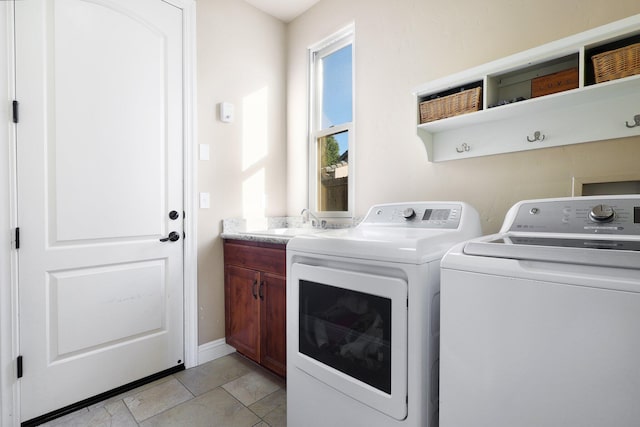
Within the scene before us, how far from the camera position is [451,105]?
1598mm

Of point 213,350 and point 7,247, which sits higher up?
point 7,247

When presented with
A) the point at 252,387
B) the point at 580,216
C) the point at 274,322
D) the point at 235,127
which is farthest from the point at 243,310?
the point at 580,216

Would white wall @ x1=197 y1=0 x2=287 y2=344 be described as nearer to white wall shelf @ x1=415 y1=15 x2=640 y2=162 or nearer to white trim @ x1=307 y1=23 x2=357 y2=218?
white trim @ x1=307 y1=23 x2=357 y2=218

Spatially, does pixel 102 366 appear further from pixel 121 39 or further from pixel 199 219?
pixel 121 39

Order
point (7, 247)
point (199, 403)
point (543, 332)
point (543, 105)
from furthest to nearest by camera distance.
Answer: point (199, 403)
point (7, 247)
point (543, 105)
point (543, 332)

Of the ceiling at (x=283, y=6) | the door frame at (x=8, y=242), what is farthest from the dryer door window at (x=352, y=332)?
the ceiling at (x=283, y=6)

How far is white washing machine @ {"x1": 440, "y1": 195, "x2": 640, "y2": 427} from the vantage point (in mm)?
688

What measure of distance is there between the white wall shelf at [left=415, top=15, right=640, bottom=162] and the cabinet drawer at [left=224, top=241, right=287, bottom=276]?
3.63 ft

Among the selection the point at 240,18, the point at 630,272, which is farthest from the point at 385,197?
the point at 240,18

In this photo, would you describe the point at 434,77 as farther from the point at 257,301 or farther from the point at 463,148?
the point at 257,301

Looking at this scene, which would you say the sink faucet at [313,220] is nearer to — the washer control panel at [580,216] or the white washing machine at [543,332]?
the washer control panel at [580,216]

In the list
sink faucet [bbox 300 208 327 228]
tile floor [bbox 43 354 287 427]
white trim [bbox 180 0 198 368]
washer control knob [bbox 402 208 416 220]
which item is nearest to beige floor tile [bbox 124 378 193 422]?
tile floor [bbox 43 354 287 427]

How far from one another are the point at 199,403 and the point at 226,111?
1.92 m

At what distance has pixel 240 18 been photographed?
2.48 metres
